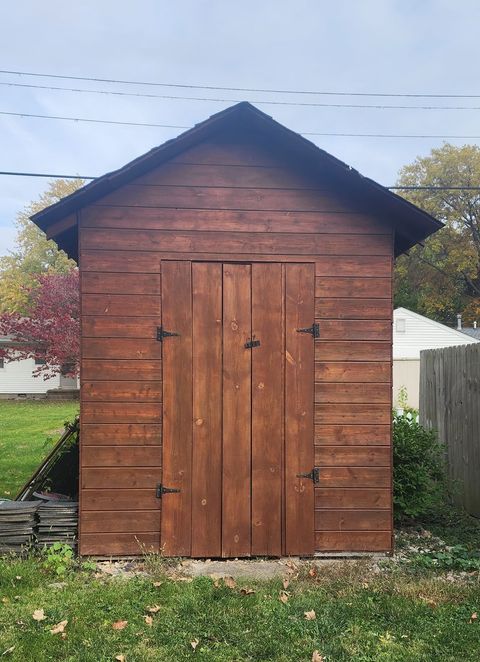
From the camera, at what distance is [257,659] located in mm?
3383

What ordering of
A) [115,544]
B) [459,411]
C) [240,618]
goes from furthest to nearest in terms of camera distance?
[459,411] < [115,544] < [240,618]

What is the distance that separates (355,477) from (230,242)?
2.41 metres

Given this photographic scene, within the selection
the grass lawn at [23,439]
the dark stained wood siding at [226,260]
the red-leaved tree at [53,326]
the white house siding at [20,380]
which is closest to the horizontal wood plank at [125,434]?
the dark stained wood siding at [226,260]

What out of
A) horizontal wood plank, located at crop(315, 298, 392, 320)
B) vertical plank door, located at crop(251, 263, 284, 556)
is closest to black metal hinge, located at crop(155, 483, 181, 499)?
vertical plank door, located at crop(251, 263, 284, 556)

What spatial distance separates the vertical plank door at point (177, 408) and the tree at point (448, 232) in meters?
31.2

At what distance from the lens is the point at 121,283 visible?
16.9 feet

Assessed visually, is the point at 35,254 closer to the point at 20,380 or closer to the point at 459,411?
the point at 20,380

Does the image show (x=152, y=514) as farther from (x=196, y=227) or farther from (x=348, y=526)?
(x=196, y=227)

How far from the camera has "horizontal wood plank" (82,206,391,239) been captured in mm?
5160

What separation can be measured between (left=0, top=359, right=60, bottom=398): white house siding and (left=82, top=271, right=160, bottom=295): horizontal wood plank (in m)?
24.2

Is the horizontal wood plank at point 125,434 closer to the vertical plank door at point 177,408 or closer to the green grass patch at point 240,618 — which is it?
the vertical plank door at point 177,408

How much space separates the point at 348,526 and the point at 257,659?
202 centimetres

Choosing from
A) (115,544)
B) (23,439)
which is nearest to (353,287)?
(115,544)

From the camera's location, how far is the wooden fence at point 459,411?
645 centimetres
